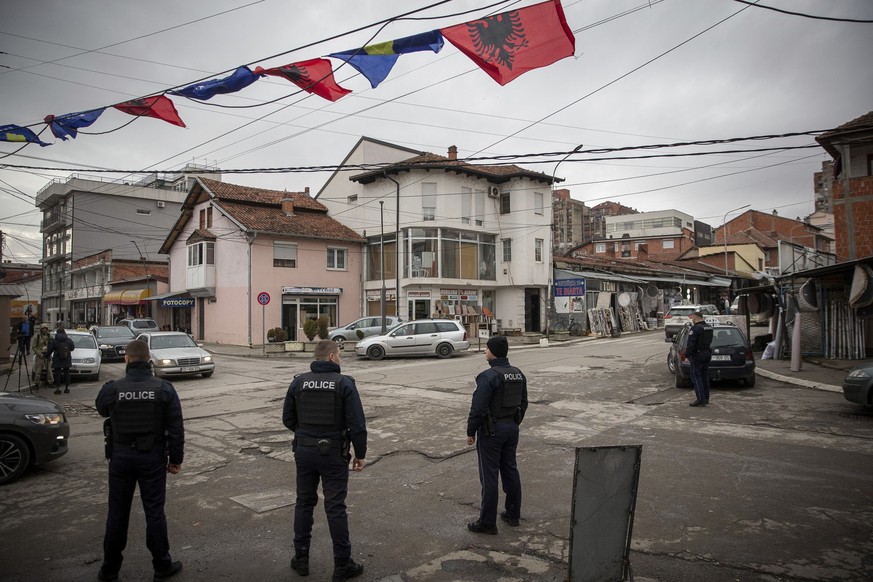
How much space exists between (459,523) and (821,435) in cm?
633

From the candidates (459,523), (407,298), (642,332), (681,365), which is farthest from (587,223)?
(459,523)

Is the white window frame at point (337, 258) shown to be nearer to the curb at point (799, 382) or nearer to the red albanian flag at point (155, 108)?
the red albanian flag at point (155, 108)

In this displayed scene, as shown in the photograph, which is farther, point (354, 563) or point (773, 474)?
point (773, 474)

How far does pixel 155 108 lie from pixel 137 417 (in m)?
7.29

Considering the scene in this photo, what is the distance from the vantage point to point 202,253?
32.1m

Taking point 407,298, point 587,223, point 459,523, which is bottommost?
point 459,523

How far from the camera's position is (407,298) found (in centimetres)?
3241

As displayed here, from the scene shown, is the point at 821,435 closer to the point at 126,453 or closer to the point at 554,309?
the point at 126,453

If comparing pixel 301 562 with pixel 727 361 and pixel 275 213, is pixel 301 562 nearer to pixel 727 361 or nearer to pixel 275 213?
pixel 727 361

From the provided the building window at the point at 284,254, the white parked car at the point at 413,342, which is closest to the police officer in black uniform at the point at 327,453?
the white parked car at the point at 413,342

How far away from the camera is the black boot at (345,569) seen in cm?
392

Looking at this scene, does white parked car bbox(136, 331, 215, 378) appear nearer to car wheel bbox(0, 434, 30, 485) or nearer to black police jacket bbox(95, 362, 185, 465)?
car wheel bbox(0, 434, 30, 485)

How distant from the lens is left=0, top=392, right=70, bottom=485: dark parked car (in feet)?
20.6

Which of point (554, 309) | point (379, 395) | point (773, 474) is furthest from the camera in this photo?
point (554, 309)
